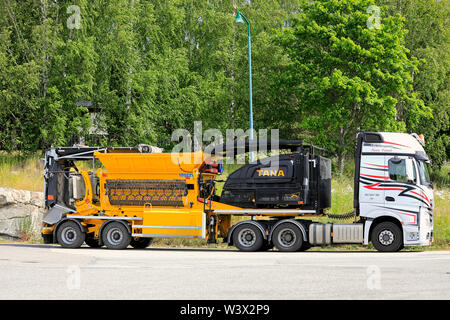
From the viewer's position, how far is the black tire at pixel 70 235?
19.5m

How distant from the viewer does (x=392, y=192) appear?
57.7 feet

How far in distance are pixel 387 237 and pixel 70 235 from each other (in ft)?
31.7

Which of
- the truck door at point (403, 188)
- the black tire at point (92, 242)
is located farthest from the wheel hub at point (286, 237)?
the black tire at point (92, 242)

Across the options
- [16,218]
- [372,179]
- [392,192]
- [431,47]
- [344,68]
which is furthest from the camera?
[431,47]

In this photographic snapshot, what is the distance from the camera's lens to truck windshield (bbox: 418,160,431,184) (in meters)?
17.7

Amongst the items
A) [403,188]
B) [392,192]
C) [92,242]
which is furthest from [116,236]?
[403,188]

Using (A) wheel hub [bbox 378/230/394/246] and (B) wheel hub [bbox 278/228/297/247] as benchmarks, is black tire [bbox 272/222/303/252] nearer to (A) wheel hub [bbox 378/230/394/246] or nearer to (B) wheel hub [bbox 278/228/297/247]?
(B) wheel hub [bbox 278/228/297/247]

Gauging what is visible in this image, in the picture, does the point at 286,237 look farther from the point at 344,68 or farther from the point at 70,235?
the point at 344,68

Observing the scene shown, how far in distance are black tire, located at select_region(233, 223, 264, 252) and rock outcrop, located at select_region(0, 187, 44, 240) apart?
9001mm

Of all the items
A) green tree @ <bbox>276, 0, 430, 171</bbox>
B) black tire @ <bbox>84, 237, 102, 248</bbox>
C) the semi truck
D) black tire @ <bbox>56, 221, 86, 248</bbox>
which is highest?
green tree @ <bbox>276, 0, 430, 171</bbox>

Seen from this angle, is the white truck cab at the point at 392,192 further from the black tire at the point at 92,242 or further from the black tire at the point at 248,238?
the black tire at the point at 92,242

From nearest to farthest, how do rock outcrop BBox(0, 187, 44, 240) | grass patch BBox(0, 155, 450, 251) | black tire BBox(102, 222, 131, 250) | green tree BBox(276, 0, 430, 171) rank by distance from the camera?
black tire BBox(102, 222, 131, 250), grass patch BBox(0, 155, 450, 251), rock outcrop BBox(0, 187, 44, 240), green tree BBox(276, 0, 430, 171)

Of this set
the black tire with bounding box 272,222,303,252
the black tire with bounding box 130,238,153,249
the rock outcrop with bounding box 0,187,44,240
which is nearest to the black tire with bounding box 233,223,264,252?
the black tire with bounding box 272,222,303,252
